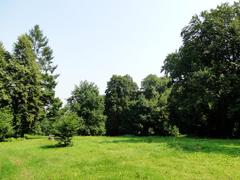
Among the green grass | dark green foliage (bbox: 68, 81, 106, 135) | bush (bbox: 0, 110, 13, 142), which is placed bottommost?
the green grass

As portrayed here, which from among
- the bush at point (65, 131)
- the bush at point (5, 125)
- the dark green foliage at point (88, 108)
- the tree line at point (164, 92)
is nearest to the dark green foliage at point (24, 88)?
the tree line at point (164, 92)

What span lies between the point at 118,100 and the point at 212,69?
151 feet

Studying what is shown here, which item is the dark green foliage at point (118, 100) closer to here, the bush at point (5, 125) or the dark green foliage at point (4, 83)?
the dark green foliage at point (4, 83)

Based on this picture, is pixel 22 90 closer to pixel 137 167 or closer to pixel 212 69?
pixel 212 69

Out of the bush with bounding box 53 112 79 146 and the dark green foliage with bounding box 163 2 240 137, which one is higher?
the dark green foliage with bounding box 163 2 240 137

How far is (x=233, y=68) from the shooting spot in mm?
41938

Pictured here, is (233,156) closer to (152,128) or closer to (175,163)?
(175,163)

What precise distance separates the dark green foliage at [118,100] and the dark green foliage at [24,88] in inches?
1201

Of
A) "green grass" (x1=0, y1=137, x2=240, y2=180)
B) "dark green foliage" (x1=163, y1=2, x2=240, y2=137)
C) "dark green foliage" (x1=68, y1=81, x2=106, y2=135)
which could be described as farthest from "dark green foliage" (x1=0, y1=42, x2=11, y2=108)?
"green grass" (x1=0, y1=137, x2=240, y2=180)

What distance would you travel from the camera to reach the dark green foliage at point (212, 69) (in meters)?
39.0

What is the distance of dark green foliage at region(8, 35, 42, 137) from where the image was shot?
51509mm

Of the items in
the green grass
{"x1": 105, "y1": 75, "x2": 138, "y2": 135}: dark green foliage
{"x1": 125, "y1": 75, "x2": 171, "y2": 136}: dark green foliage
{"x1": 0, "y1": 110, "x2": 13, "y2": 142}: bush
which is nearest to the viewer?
the green grass

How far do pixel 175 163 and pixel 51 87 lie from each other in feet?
141

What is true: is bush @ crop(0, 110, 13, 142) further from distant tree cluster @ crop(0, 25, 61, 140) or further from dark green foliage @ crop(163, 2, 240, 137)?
dark green foliage @ crop(163, 2, 240, 137)
